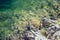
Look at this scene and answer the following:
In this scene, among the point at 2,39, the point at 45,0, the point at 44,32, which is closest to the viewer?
the point at 2,39

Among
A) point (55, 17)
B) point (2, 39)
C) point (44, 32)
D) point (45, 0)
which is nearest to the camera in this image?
point (2, 39)

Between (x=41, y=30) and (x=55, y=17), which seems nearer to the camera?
(x=41, y=30)

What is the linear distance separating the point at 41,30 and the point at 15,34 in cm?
63

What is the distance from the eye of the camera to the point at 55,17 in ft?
16.3

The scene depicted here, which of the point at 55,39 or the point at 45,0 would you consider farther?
the point at 45,0

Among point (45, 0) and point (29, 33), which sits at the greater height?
point (45, 0)

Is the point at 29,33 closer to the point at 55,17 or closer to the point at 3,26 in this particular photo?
the point at 3,26

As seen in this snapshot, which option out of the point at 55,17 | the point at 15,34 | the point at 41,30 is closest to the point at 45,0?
the point at 55,17

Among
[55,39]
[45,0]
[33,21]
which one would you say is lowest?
[55,39]

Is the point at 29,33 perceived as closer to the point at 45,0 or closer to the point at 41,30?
the point at 41,30

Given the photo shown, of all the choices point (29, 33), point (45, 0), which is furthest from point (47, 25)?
point (45, 0)

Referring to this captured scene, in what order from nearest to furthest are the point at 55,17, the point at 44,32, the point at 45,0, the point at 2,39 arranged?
the point at 2,39 < the point at 44,32 < the point at 55,17 < the point at 45,0

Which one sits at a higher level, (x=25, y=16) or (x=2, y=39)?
(x=25, y=16)

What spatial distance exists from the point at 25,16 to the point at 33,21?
0.78 ft
